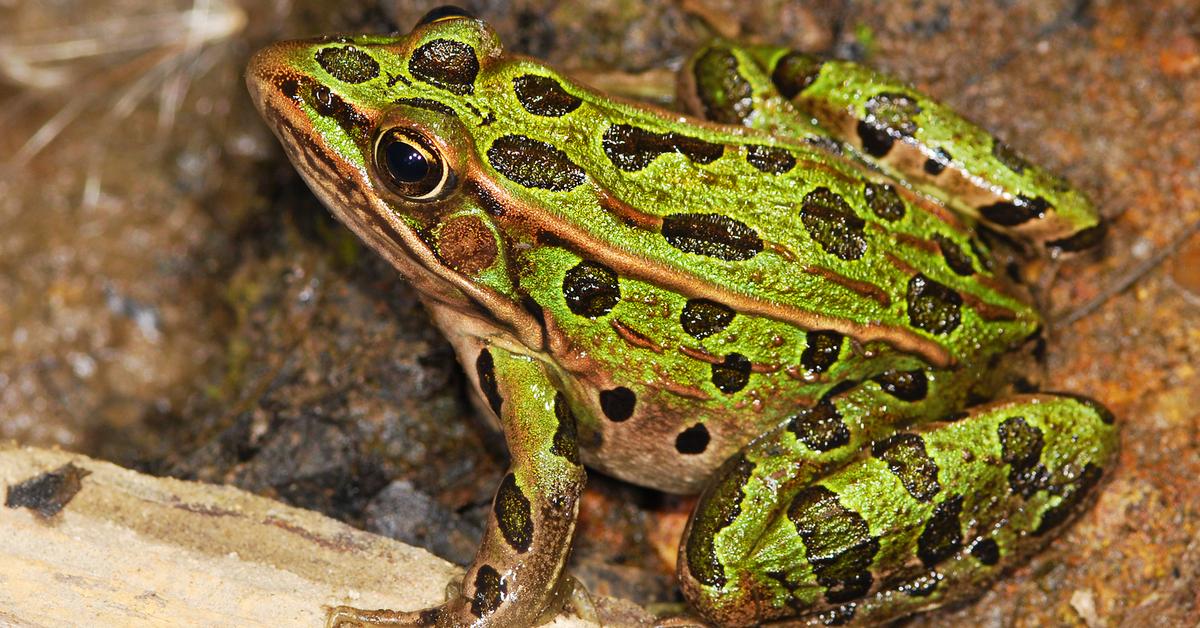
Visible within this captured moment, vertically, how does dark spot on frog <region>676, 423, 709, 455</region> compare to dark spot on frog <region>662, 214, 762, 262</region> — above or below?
below

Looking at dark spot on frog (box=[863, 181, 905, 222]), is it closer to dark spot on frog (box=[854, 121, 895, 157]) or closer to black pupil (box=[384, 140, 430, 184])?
dark spot on frog (box=[854, 121, 895, 157])

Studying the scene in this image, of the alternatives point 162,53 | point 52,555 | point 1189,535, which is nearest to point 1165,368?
point 1189,535

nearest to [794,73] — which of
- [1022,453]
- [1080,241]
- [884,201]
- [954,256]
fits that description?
[884,201]

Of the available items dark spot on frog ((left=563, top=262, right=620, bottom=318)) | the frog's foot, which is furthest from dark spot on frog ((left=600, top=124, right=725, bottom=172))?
the frog's foot

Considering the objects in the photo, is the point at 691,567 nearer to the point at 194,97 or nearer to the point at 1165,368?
the point at 1165,368

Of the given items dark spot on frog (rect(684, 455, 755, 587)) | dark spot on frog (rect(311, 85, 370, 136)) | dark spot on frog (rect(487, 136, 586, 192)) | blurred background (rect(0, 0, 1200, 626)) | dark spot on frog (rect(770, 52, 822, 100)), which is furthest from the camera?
blurred background (rect(0, 0, 1200, 626))

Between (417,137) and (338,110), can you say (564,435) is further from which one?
(338,110)
